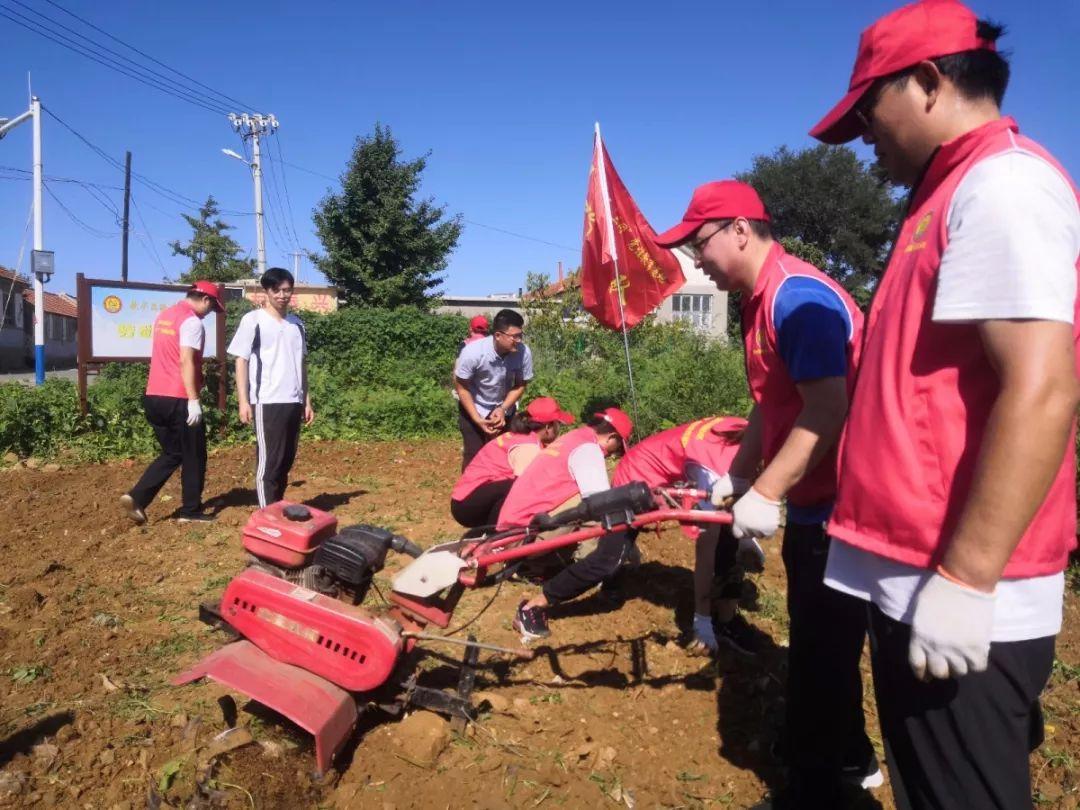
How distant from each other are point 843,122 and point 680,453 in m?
2.54

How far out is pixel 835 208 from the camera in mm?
A: 34969

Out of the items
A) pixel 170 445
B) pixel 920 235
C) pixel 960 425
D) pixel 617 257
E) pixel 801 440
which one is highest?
pixel 617 257

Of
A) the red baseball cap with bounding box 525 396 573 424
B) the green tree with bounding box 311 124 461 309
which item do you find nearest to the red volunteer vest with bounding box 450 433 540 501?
the red baseball cap with bounding box 525 396 573 424

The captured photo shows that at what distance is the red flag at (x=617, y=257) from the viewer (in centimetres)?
686

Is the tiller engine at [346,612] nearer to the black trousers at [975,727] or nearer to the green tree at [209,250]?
the black trousers at [975,727]

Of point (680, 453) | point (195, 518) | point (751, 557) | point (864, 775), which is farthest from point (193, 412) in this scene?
point (864, 775)

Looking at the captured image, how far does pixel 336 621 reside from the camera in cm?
264

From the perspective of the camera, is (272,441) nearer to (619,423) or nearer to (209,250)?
(619,423)

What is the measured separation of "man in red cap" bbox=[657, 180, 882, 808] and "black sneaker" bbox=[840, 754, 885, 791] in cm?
5

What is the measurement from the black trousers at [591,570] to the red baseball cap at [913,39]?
2493mm

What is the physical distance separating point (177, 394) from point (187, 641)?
2543 mm

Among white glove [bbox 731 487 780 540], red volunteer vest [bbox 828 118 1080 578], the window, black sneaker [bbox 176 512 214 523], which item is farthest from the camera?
the window

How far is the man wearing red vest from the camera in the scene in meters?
5.66

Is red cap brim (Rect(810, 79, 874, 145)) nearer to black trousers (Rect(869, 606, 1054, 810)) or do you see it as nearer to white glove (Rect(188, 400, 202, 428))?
black trousers (Rect(869, 606, 1054, 810))
